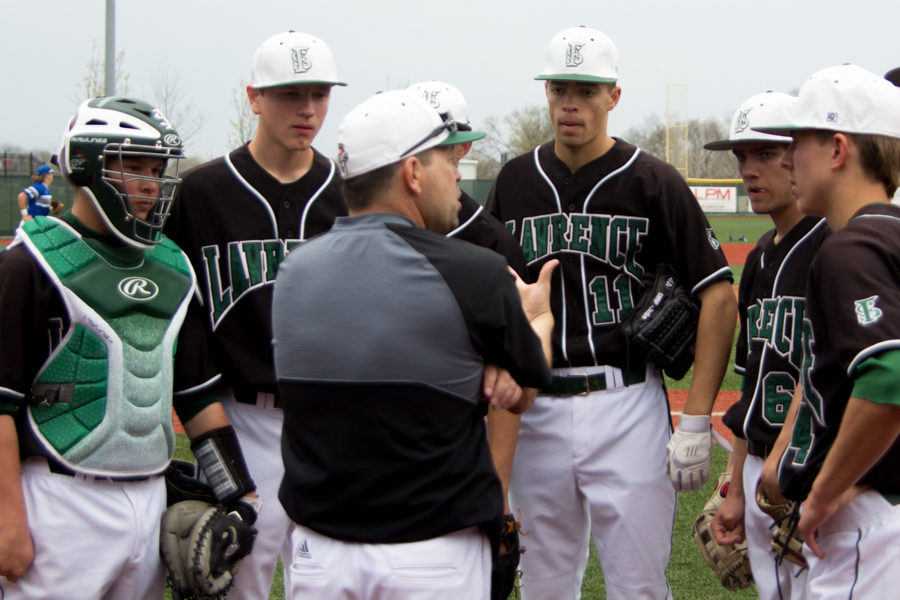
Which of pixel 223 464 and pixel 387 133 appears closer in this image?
pixel 387 133

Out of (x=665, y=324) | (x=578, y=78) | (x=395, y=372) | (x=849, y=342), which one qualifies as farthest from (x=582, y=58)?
(x=395, y=372)

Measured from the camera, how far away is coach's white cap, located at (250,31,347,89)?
12.8 ft

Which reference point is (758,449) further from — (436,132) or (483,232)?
(436,132)

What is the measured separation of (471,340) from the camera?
2.54m

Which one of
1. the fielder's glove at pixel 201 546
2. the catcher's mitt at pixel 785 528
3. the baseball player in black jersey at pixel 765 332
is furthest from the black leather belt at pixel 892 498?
the fielder's glove at pixel 201 546

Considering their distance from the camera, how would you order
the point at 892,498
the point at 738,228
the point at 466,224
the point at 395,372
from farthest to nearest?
the point at 738,228 → the point at 466,224 → the point at 892,498 → the point at 395,372

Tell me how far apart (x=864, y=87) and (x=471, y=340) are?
4.64 ft

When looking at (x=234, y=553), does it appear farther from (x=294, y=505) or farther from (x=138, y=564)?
(x=294, y=505)

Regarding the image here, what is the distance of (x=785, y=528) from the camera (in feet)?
10.7

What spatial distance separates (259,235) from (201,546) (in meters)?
1.30

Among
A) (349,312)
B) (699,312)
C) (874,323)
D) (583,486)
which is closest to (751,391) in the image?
(699,312)

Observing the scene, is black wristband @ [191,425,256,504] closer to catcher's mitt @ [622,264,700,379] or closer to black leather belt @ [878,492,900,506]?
catcher's mitt @ [622,264,700,379]

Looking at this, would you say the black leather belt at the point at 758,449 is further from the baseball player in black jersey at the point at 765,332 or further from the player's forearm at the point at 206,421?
the player's forearm at the point at 206,421

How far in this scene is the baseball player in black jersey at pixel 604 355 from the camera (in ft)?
13.2
